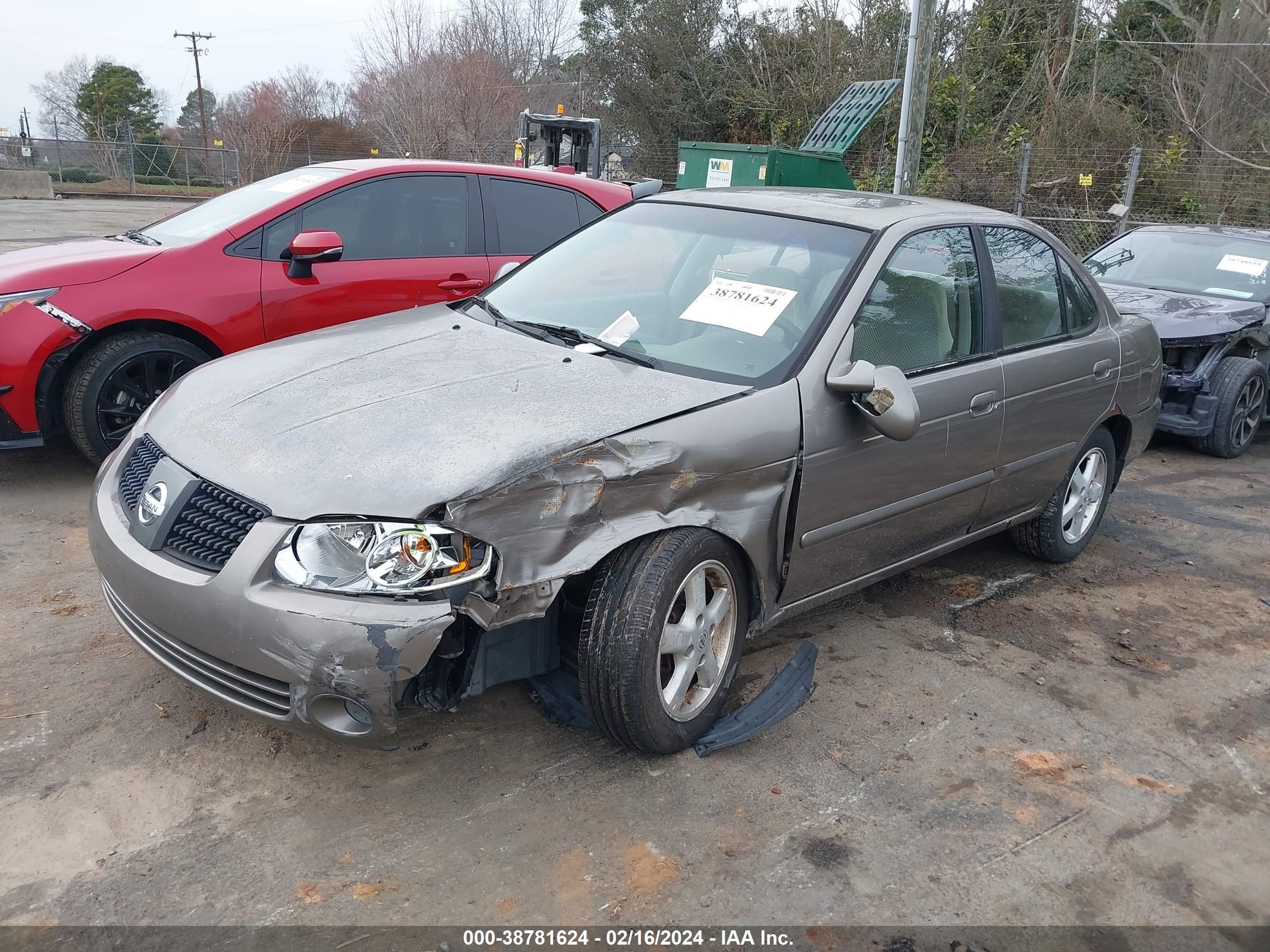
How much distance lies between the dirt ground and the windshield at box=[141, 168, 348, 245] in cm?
211

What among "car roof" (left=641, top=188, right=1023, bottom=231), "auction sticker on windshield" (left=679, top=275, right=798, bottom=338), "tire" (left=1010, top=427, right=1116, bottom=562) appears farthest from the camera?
"tire" (left=1010, top=427, right=1116, bottom=562)

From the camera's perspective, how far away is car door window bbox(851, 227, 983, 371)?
359cm

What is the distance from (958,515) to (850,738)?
1184mm

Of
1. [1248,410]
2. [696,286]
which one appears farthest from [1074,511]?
[1248,410]

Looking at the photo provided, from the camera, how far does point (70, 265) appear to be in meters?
5.03

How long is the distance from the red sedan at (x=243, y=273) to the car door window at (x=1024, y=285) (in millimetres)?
2266

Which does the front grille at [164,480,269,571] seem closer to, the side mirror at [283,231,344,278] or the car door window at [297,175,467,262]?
the side mirror at [283,231,344,278]

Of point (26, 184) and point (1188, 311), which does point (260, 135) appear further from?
point (1188, 311)

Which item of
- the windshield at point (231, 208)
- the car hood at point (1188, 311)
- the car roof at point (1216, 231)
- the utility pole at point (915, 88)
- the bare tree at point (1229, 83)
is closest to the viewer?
the windshield at point (231, 208)

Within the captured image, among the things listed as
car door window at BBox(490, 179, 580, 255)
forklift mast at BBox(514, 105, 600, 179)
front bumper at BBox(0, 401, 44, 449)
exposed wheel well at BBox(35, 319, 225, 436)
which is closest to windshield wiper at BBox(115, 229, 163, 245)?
exposed wheel well at BBox(35, 319, 225, 436)

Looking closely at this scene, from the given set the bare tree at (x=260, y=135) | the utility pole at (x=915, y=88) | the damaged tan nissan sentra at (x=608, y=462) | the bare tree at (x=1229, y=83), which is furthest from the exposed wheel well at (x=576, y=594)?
the bare tree at (x=260, y=135)

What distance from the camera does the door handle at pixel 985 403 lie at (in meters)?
3.90

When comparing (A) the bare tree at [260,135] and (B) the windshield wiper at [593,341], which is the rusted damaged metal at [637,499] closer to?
(B) the windshield wiper at [593,341]

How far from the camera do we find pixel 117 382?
507cm
